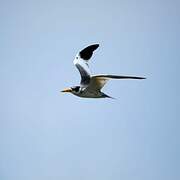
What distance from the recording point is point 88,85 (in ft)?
12.6

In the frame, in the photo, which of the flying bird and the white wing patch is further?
the white wing patch

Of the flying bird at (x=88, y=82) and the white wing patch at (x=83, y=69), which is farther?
the white wing patch at (x=83, y=69)

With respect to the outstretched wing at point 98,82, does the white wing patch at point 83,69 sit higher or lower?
higher

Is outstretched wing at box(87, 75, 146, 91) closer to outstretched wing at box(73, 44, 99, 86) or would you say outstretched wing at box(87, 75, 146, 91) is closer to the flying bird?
the flying bird

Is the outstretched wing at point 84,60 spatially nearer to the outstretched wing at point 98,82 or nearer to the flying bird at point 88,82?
the flying bird at point 88,82

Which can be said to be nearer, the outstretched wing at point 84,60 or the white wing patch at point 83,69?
the white wing patch at point 83,69

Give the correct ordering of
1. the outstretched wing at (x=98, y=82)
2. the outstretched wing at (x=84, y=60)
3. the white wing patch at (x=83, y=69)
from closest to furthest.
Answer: the outstretched wing at (x=98, y=82) < the white wing patch at (x=83, y=69) < the outstretched wing at (x=84, y=60)

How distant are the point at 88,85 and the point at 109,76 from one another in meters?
0.30

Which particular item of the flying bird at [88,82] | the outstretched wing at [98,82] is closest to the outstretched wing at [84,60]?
the flying bird at [88,82]

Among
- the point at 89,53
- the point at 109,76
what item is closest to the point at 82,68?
the point at 89,53

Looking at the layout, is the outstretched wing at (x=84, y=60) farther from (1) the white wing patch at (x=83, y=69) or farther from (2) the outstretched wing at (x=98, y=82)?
(2) the outstretched wing at (x=98, y=82)

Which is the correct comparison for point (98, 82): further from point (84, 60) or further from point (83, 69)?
point (84, 60)

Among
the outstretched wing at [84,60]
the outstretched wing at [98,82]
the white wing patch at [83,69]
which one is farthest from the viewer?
the outstretched wing at [84,60]

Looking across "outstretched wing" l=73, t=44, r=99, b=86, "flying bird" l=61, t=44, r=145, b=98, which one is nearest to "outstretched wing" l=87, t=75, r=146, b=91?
"flying bird" l=61, t=44, r=145, b=98
